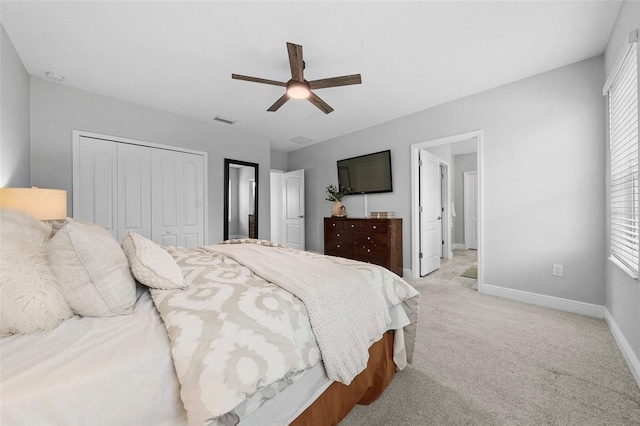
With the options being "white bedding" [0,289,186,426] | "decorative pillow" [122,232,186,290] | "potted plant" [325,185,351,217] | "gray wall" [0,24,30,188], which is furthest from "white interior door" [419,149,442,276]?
"gray wall" [0,24,30,188]

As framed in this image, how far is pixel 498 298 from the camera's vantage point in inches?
121

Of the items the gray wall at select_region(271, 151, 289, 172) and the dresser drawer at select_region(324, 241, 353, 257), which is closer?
the dresser drawer at select_region(324, 241, 353, 257)

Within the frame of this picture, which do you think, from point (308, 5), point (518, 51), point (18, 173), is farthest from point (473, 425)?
point (18, 173)

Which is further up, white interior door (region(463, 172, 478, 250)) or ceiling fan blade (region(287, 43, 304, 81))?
ceiling fan blade (region(287, 43, 304, 81))

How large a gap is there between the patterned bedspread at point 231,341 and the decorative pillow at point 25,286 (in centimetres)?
32

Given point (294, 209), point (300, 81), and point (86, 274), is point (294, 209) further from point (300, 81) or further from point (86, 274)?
point (86, 274)

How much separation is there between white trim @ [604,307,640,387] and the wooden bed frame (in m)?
1.50

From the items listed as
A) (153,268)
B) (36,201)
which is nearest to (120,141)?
(36,201)

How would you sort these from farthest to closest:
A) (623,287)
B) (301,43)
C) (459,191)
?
(459,191) → (301,43) → (623,287)

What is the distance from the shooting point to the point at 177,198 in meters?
3.94

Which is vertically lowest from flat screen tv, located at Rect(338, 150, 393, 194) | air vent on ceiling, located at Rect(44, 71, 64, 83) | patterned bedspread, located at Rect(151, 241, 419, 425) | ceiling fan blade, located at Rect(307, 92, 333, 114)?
patterned bedspread, located at Rect(151, 241, 419, 425)

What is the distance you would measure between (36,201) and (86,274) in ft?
5.06

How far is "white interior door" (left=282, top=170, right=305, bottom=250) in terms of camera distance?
5.82m

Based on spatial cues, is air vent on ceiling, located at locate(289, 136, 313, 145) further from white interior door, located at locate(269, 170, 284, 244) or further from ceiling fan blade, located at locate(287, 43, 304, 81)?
ceiling fan blade, located at locate(287, 43, 304, 81)
